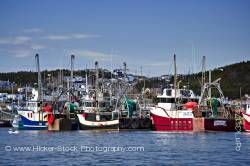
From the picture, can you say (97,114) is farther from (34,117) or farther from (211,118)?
(211,118)

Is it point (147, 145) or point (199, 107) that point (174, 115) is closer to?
point (199, 107)

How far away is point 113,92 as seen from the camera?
12325cm

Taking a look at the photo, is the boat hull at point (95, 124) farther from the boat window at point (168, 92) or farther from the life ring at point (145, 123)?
the boat window at point (168, 92)

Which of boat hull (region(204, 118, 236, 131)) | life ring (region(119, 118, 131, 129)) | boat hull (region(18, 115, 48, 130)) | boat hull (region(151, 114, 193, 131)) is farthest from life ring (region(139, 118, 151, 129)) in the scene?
boat hull (region(18, 115, 48, 130))

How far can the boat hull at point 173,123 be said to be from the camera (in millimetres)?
96750

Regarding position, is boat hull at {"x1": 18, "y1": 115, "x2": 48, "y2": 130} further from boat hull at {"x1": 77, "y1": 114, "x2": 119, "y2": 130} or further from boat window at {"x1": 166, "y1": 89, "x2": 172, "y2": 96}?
boat window at {"x1": 166, "y1": 89, "x2": 172, "y2": 96}

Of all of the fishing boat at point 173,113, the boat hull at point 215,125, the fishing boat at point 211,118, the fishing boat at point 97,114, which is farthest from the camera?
the fishing boat at point 97,114

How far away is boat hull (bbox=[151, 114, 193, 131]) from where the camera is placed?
96.8m

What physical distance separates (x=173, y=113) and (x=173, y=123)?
5.20 ft

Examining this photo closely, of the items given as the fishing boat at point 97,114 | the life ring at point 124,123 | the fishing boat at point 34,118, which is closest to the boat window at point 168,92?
the life ring at point 124,123

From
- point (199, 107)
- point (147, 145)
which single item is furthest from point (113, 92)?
point (147, 145)

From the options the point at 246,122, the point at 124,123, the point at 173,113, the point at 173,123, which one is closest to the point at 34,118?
the point at 124,123

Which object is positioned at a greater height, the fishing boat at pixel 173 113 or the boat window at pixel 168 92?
the boat window at pixel 168 92

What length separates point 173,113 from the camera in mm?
96812
